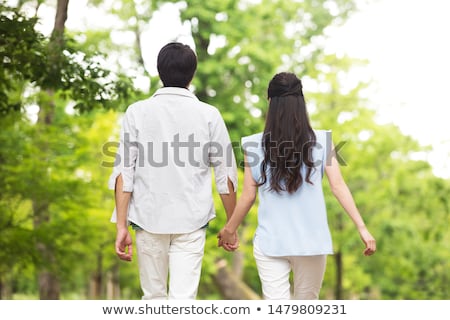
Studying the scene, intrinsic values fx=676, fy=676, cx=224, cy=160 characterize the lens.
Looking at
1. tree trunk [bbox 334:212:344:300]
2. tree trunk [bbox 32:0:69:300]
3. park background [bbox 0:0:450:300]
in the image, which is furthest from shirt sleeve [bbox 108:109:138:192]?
tree trunk [bbox 334:212:344:300]

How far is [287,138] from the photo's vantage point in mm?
4055

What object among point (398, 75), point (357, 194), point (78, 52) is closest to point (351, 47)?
point (398, 75)

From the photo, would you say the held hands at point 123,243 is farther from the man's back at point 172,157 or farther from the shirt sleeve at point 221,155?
the shirt sleeve at point 221,155

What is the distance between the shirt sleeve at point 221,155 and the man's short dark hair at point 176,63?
0.32 meters

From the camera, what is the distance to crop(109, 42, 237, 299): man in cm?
407

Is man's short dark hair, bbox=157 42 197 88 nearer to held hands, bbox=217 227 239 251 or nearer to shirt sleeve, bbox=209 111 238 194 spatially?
shirt sleeve, bbox=209 111 238 194

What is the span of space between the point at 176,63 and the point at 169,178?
71 centimetres

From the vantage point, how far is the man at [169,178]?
160 inches

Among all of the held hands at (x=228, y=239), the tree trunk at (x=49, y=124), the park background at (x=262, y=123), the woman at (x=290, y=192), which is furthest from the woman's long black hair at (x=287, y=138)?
the park background at (x=262, y=123)

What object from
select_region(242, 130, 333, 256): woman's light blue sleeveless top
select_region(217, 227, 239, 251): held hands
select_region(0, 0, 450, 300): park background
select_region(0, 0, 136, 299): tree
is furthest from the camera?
select_region(0, 0, 450, 300): park background

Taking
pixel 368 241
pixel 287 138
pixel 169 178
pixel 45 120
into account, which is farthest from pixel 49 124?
pixel 368 241

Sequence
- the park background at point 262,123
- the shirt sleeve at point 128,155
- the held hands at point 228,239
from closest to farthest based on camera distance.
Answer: the shirt sleeve at point 128,155 < the held hands at point 228,239 < the park background at point 262,123

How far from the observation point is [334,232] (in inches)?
779
